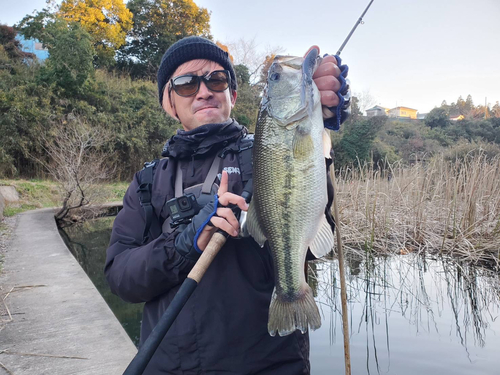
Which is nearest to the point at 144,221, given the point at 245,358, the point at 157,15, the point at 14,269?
Answer: the point at 245,358

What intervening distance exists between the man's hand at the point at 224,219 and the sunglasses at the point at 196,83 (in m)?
0.67

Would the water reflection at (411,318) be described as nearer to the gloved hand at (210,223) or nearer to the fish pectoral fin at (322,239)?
the fish pectoral fin at (322,239)

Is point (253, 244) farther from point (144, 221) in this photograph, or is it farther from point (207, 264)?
point (144, 221)

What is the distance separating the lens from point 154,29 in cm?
2850

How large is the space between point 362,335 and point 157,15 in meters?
28.8

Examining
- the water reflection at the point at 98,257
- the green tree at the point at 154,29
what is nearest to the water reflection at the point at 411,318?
the water reflection at the point at 98,257

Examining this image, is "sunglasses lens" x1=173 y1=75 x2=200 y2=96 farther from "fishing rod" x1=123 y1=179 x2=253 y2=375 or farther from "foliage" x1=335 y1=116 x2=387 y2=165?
"foliage" x1=335 y1=116 x2=387 y2=165

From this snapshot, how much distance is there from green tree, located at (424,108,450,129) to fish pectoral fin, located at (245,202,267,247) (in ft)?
99.7

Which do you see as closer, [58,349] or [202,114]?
[202,114]

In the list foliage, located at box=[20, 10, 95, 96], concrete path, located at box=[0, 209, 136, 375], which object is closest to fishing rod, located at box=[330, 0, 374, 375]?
concrete path, located at box=[0, 209, 136, 375]

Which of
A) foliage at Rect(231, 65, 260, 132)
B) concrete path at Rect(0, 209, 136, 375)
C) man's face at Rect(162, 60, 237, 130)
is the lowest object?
concrete path at Rect(0, 209, 136, 375)

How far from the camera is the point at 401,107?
2153 inches

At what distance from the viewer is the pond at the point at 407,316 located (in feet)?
14.6

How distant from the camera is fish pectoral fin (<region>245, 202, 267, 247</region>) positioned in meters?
1.63
